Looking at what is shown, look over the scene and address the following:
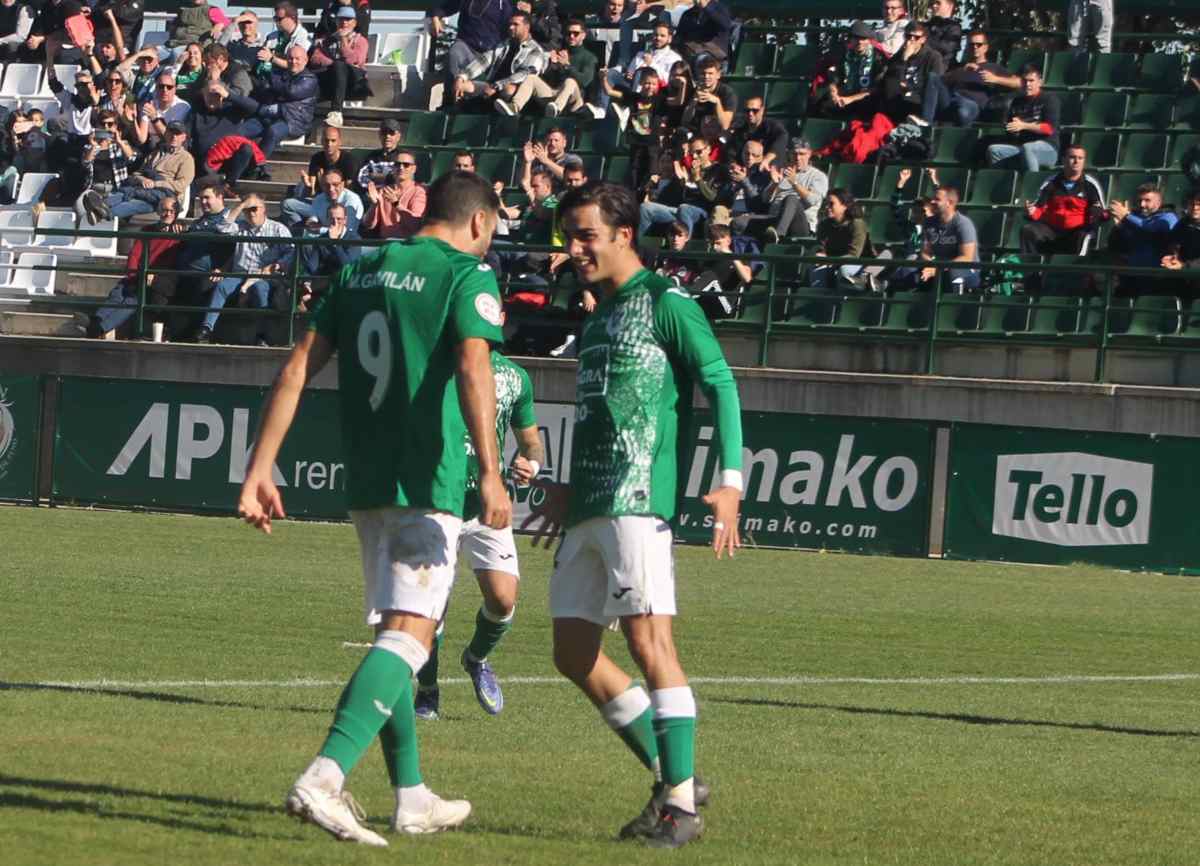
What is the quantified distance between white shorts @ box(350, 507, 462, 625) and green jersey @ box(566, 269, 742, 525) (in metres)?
0.46

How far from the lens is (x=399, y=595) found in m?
6.28

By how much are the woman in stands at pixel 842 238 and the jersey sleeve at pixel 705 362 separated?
15753 mm

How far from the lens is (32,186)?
29.0 meters

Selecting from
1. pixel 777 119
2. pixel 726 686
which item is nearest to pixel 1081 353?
pixel 777 119

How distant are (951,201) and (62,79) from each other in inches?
604

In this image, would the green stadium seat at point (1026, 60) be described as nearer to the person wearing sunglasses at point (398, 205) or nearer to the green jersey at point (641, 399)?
the person wearing sunglasses at point (398, 205)

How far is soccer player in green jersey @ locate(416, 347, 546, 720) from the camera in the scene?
9531mm

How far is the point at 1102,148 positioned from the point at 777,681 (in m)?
14.6

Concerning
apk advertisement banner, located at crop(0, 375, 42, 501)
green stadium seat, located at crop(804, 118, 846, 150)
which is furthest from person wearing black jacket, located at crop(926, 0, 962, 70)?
apk advertisement banner, located at crop(0, 375, 42, 501)

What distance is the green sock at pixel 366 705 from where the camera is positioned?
19.7ft

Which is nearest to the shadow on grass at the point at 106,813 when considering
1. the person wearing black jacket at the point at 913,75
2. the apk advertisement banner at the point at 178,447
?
the apk advertisement banner at the point at 178,447

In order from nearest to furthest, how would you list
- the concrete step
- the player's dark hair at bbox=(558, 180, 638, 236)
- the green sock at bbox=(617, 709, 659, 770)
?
the player's dark hair at bbox=(558, 180, 638, 236)
the green sock at bbox=(617, 709, 659, 770)
the concrete step

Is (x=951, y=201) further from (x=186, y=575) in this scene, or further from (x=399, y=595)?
(x=399, y=595)

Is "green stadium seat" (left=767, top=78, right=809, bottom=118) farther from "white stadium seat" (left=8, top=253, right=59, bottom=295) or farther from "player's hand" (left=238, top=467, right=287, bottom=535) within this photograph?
"player's hand" (left=238, top=467, right=287, bottom=535)
